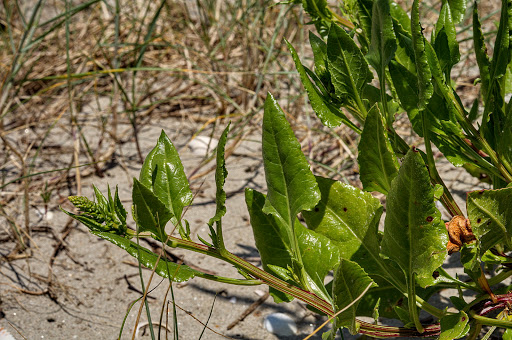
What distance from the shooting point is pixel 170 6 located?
390cm

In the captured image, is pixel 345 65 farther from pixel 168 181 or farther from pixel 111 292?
pixel 111 292

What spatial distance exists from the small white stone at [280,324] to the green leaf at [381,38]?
0.83 metres

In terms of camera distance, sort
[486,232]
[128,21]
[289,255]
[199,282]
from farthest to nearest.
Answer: [128,21], [199,282], [289,255], [486,232]

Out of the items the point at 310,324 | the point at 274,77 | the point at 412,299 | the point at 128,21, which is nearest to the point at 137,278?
the point at 310,324

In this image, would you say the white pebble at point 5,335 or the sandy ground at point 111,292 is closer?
the white pebble at point 5,335

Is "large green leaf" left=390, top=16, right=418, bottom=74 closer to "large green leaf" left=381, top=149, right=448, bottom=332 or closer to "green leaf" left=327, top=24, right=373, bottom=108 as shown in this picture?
"green leaf" left=327, top=24, right=373, bottom=108

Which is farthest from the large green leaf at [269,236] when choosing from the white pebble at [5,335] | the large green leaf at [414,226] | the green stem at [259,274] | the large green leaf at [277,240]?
the white pebble at [5,335]

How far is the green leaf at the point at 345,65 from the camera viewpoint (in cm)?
120

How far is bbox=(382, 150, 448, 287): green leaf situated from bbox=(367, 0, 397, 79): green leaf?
276 millimetres

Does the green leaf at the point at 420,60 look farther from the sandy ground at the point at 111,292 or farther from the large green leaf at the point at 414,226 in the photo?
the sandy ground at the point at 111,292

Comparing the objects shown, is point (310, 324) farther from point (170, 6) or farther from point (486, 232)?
point (170, 6)

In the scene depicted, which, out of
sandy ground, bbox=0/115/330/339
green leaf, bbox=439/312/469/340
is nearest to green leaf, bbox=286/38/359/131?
green leaf, bbox=439/312/469/340

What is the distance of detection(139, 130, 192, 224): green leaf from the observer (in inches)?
47.0

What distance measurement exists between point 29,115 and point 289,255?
215cm
